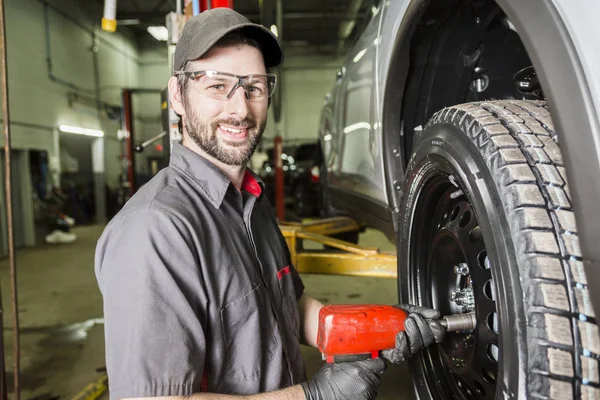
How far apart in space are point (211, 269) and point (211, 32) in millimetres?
674

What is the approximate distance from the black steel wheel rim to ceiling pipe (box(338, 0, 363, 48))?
1130 cm

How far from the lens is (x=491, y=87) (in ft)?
5.49

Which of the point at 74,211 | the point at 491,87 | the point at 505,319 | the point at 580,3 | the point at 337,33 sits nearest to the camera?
the point at 580,3

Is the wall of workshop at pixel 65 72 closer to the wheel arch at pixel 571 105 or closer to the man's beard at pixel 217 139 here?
the man's beard at pixel 217 139

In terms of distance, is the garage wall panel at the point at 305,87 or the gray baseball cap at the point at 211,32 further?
the garage wall panel at the point at 305,87

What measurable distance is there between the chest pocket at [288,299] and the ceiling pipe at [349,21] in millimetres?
11397

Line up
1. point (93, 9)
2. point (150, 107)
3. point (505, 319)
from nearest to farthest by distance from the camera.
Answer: point (505, 319), point (93, 9), point (150, 107)

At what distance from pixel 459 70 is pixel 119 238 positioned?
1.31 metres

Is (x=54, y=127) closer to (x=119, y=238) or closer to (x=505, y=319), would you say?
(x=119, y=238)

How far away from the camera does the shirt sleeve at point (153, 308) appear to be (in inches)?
40.3

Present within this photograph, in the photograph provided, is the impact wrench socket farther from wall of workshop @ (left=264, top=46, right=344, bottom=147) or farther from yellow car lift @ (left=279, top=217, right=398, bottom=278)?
wall of workshop @ (left=264, top=46, right=344, bottom=147)

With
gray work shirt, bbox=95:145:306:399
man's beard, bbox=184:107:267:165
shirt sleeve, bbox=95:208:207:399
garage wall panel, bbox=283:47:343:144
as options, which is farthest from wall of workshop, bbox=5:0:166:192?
shirt sleeve, bbox=95:208:207:399

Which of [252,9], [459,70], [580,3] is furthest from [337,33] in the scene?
[580,3]

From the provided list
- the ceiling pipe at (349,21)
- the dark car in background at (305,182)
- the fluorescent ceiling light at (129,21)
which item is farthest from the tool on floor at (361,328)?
the fluorescent ceiling light at (129,21)
